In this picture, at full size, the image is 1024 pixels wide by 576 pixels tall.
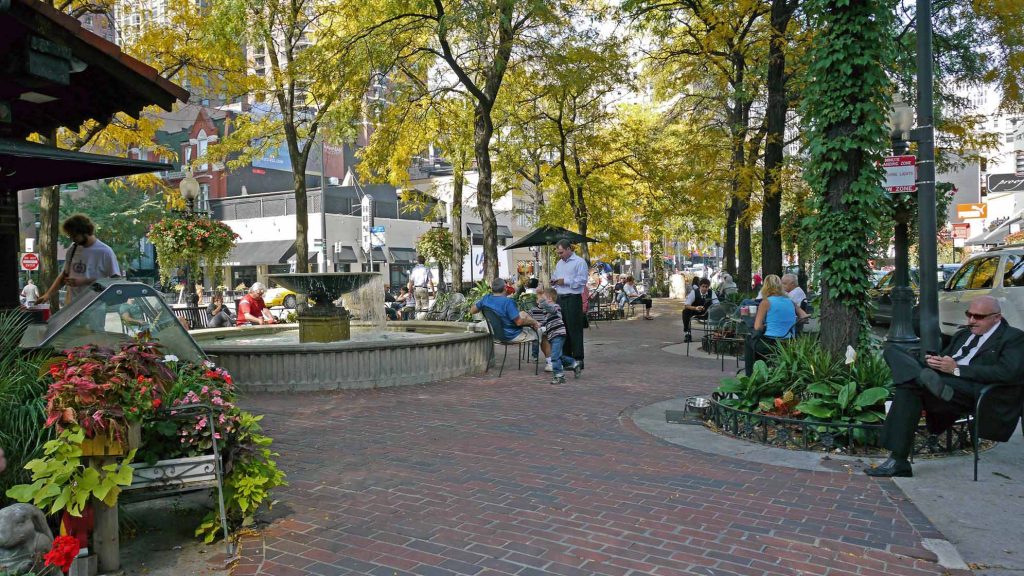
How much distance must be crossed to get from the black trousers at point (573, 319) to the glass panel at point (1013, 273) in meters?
7.67

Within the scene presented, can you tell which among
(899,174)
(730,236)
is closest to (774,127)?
(899,174)

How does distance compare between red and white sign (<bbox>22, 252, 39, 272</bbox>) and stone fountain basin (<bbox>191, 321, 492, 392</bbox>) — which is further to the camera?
red and white sign (<bbox>22, 252, 39, 272</bbox>)

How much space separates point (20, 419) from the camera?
3744 mm

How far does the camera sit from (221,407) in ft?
13.5

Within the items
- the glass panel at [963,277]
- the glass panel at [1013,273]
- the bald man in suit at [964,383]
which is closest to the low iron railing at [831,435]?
the bald man in suit at [964,383]

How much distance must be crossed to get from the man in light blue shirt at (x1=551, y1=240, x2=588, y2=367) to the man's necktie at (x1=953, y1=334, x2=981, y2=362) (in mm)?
5572

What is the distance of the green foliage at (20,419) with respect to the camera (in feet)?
11.9

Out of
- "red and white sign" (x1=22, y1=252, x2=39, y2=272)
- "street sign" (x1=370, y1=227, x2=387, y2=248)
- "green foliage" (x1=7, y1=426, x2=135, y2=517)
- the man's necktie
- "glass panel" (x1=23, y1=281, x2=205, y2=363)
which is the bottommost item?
"green foliage" (x1=7, y1=426, x2=135, y2=517)

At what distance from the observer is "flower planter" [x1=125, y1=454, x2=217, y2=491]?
3.84m

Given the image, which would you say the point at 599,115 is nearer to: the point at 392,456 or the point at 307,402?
the point at 307,402

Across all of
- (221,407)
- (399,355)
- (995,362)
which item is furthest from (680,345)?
(221,407)

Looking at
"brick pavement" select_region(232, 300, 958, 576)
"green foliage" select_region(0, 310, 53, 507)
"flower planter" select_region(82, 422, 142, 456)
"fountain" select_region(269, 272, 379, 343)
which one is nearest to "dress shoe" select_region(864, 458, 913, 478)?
"brick pavement" select_region(232, 300, 958, 576)

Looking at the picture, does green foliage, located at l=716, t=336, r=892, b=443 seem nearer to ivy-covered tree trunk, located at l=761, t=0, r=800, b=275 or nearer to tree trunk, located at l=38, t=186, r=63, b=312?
ivy-covered tree trunk, located at l=761, t=0, r=800, b=275

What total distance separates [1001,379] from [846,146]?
10.1 ft
